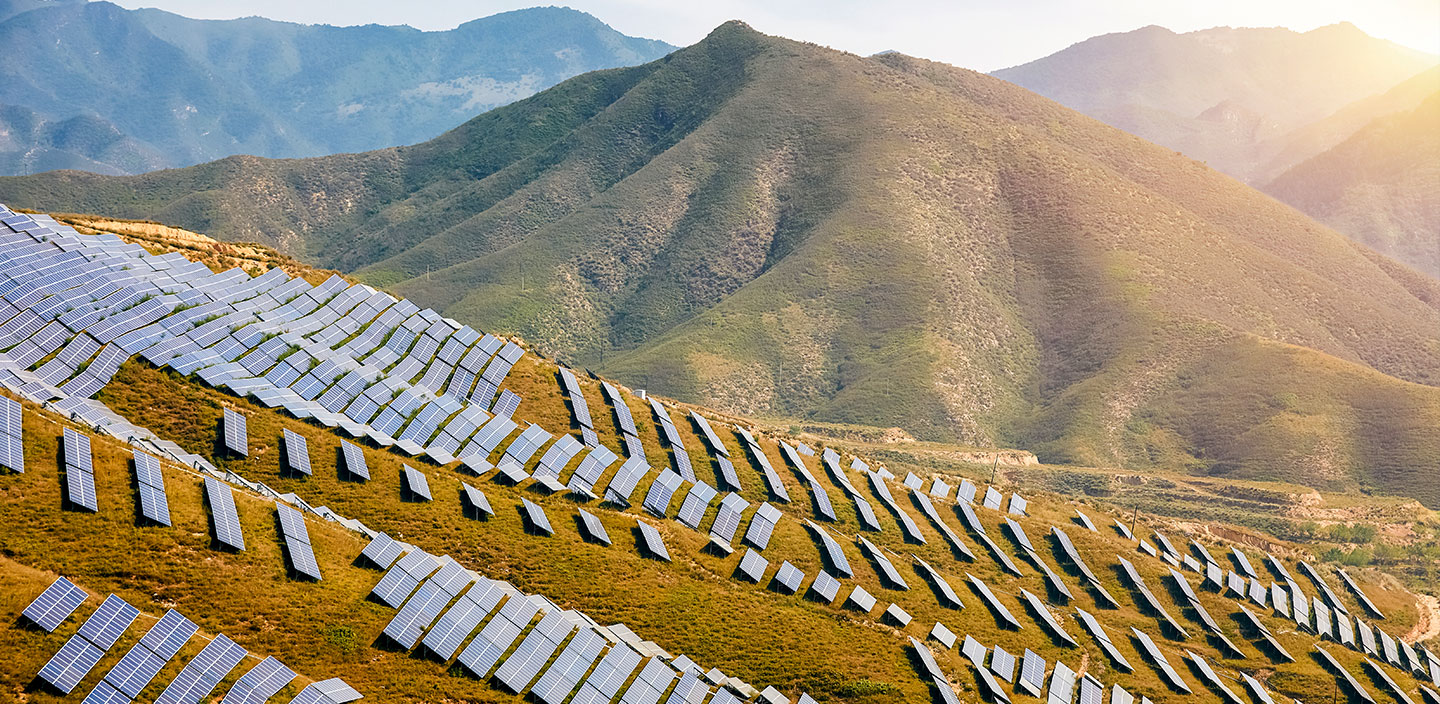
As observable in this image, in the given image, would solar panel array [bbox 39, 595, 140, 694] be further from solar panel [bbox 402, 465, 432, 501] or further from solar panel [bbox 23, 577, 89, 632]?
solar panel [bbox 402, 465, 432, 501]

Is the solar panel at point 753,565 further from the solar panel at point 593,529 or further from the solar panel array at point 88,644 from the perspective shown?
the solar panel array at point 88,644

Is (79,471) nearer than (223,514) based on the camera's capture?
Yes

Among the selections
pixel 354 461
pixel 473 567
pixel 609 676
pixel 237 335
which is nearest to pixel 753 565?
pixel 473 567

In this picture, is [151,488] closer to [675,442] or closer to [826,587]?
[826,587]

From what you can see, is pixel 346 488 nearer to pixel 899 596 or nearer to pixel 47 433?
pixel 47 433

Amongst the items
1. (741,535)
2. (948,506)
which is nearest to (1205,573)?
(948,506)

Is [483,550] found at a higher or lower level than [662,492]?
higher

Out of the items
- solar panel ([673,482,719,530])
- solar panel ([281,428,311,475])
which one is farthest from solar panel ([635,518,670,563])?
solar panel ([281,428,311,475])
